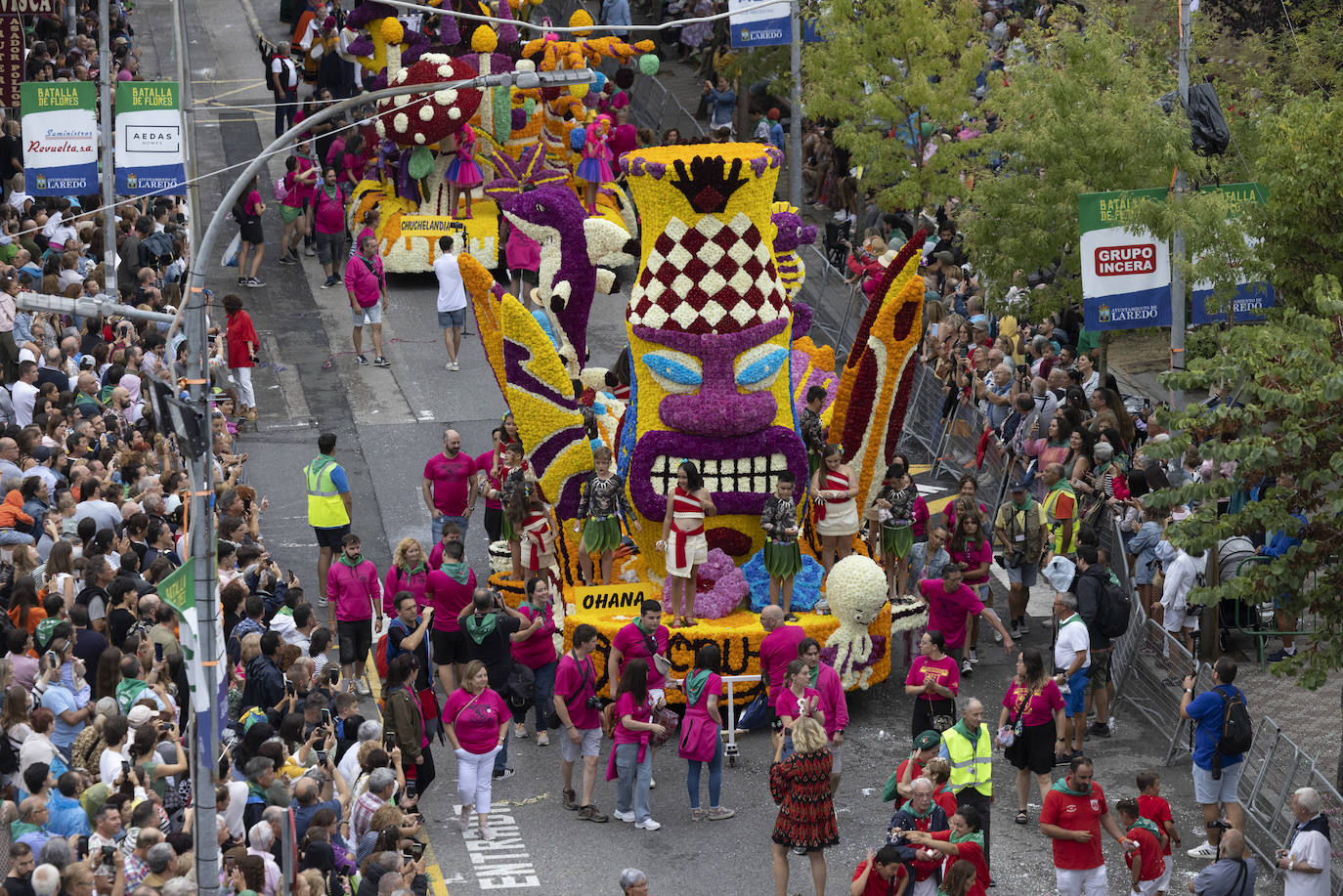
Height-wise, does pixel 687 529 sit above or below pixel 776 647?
above

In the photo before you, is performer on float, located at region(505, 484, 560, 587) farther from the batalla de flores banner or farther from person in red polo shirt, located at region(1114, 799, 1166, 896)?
the batalla de flores banner

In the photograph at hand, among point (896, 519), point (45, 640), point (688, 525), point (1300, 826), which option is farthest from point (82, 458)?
point (1300, 826)

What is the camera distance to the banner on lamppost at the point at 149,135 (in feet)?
78.1

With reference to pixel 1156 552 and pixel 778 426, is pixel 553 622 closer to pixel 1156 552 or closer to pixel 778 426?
pixel 778 426

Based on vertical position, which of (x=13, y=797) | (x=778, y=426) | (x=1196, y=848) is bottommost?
(x=1196, y=848)

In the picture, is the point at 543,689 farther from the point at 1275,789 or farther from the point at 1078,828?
the point at 1275,789

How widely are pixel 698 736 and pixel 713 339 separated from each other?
3518mm

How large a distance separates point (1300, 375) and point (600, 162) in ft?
50.2

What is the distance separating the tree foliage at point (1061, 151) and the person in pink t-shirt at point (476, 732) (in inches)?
396

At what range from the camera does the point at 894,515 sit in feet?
61.8

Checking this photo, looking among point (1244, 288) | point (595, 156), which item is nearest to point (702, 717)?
point (1244, 288)

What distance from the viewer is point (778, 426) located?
1805cm

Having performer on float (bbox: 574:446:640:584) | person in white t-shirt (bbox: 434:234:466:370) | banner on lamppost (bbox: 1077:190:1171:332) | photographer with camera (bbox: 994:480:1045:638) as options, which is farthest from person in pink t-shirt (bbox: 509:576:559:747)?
person in white t-shirt (bbox: 434:234:466:370)

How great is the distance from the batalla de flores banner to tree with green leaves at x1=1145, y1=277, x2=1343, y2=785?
1328cm
